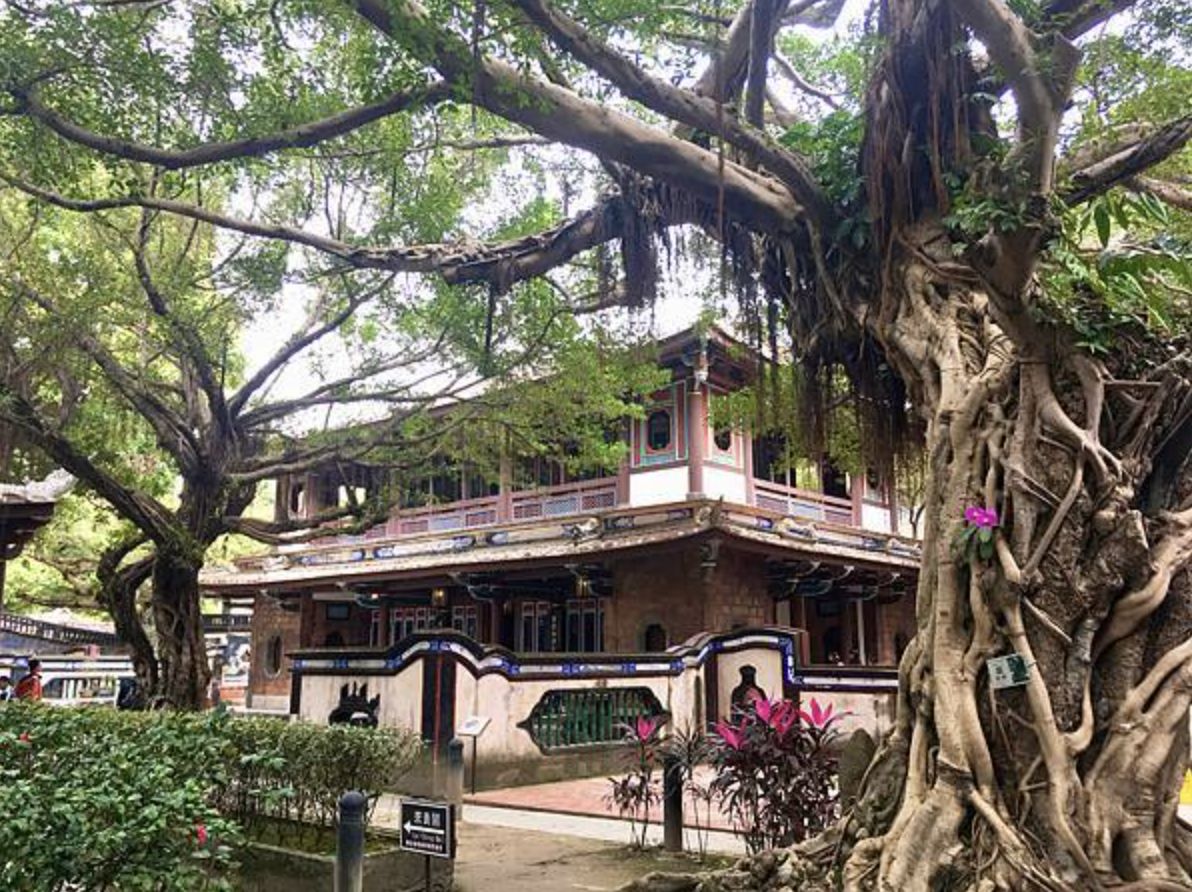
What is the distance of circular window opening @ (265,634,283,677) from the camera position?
2475cm

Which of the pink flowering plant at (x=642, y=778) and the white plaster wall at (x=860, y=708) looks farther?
the white plaster wall at (x=860, y=708)

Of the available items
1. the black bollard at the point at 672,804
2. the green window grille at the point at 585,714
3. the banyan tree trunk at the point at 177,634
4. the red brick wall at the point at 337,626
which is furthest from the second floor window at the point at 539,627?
the black bollard at the point at 672,804

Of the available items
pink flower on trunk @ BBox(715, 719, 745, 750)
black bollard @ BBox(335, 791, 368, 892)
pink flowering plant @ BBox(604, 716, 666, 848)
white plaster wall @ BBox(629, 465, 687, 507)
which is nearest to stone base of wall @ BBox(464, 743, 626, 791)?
pink flowering plant @ BBox(604, 716, 666, 848)

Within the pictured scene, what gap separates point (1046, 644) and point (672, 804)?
349cm

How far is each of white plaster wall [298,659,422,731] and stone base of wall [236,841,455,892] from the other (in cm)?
→ 454

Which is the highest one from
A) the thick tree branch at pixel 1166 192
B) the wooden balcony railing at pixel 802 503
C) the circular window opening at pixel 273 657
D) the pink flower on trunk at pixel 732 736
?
the thick tree branch at pixel 1166 192

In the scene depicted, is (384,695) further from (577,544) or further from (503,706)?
(577,544)

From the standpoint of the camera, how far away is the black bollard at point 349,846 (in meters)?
4.31

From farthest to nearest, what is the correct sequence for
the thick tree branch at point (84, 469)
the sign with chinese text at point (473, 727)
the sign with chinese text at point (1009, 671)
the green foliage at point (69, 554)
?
the green foliage at point (69, 554), the thick tree branch at point (84, 469), the sign with chinese text at point (473, 727), the sign with chinese text at point (1009, 671)

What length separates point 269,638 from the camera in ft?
81.6

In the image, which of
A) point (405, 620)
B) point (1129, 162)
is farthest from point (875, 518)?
point (1129, 162)

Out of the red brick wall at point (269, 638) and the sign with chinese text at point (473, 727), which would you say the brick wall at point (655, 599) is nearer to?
the sign with chinese text at point (473, 727)

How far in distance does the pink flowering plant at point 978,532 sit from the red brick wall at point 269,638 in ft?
70.5

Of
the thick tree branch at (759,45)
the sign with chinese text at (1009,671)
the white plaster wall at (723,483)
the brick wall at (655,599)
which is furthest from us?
the brick wall at (655,599)
